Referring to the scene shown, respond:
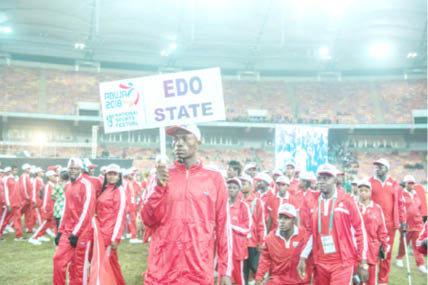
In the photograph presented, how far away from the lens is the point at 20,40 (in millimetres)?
31562

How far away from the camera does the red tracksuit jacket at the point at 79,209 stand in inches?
208

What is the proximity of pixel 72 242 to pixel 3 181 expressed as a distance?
7.02 m

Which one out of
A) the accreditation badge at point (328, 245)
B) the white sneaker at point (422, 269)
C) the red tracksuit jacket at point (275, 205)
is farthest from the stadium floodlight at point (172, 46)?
the accreditation badge at point (328, 245)

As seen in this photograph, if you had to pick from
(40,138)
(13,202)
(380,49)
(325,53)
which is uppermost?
(380,49)

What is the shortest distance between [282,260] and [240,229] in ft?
3.19

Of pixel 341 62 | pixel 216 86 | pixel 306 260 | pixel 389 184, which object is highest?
pixel 341 62

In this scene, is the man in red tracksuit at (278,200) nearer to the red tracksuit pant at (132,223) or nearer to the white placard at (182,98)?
the white placard at (182,98)

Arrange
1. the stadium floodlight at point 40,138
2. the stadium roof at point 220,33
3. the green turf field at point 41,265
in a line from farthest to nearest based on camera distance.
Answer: the stadium floodlight at point 40,138 → the stadium roof at point 220,33 → the green turf field at point 41,265

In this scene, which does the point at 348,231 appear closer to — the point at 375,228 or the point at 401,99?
the point at 375,228

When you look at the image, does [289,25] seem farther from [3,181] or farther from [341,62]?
[3,181]

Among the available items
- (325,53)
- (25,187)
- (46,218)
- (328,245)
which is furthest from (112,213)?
(325,53)

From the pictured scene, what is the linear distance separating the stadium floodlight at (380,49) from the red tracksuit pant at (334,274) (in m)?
33.9

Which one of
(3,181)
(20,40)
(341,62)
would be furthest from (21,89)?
(341,62)

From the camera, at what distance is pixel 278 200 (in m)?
7.11
